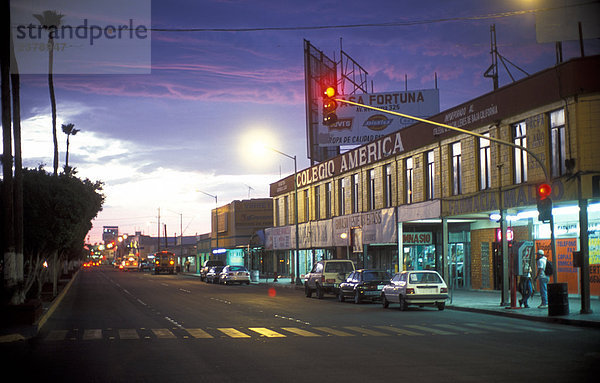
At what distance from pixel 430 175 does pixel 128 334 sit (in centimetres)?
2380

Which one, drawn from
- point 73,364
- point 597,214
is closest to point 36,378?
point 73,364

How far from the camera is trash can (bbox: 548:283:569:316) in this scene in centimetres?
2094

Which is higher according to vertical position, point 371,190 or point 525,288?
point 371,190

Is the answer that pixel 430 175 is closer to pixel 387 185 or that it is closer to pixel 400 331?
pixel 387 185

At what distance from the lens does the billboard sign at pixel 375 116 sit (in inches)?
2128

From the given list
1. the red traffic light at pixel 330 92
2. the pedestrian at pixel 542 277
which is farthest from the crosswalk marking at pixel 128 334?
the pedestrian at pixel 542 277

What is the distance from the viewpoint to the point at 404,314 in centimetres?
2391

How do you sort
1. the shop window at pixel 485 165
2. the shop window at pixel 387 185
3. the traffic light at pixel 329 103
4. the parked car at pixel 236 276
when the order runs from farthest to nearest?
1. the parked car at pixel 236 276
2. the shop window at pixel 387 185
3. the shop window at pixel 485 165
4. the traffic light at pixel 329 103

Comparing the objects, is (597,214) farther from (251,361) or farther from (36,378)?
(36,378)

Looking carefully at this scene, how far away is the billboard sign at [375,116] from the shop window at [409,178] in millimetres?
13535

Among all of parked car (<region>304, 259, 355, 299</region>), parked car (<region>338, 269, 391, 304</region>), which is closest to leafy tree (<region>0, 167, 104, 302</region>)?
parked car (<region>304, 259, 355, 299</region>)

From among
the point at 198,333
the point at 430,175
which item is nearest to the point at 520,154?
the point at 430,175

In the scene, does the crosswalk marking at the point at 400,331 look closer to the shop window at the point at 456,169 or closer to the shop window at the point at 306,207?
the shop window at the point at 456,169

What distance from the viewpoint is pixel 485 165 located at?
107 ft
